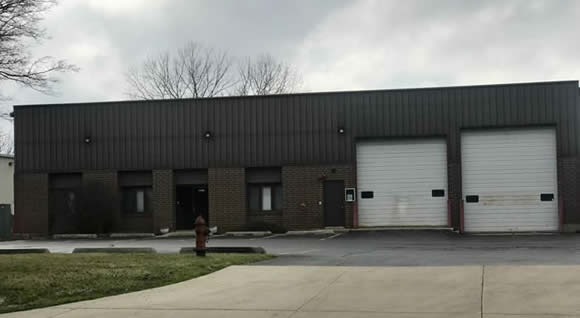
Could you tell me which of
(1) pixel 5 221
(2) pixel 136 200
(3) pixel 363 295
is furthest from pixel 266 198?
(3) pixel 363 295

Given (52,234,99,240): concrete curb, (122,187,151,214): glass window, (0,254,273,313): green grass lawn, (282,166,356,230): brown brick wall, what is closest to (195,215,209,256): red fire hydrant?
(0,254,273,313): green grass lawn

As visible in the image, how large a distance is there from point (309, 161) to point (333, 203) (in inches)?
87.5

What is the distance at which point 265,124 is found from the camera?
32.2 meters

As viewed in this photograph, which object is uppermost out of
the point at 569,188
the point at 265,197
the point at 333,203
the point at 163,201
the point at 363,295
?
the point at 569,188

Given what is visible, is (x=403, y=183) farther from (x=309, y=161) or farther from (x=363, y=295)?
(x=363, y=295)

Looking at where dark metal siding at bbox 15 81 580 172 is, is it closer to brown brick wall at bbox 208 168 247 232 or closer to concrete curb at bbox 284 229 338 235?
brown brick wall at bbox 208 168 247 232

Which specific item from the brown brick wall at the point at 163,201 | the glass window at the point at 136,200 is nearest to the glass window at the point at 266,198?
the brown brick wall at the point at 163,201

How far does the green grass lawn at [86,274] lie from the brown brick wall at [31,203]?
19010 millimetres

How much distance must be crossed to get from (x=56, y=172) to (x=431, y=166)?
18.1 m

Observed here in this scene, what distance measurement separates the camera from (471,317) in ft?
28.1

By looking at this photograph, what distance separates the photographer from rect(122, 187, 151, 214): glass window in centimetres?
3356

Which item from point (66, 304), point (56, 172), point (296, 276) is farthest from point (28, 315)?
point (56, 172)

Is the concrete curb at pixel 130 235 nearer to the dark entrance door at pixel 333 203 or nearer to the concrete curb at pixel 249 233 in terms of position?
the concrete curb at pixel 249 233

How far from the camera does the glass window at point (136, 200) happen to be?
1321 inches
